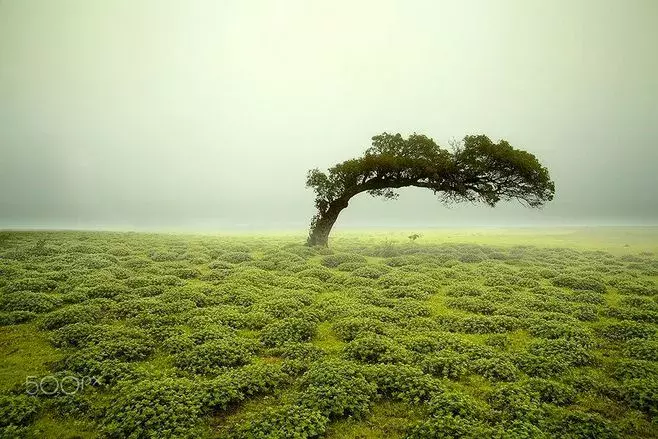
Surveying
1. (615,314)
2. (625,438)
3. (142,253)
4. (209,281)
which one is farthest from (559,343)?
(142,253)

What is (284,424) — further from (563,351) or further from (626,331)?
(626,331)

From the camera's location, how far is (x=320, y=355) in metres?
13.0

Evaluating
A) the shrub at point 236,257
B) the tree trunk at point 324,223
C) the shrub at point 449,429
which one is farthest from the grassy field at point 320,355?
the tree trunk at point 324,223

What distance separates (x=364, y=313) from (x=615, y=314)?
1227 centimetres

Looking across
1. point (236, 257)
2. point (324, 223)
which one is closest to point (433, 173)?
point (324, 223)

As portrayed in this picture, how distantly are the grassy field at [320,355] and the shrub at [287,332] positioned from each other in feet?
0.24

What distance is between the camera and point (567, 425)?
9.18m

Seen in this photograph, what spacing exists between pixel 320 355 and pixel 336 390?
2.64 metres

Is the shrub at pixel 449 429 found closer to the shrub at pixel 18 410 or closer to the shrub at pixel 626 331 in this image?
the shrub at pixel 18 410

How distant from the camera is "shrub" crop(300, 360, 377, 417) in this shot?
389 inches

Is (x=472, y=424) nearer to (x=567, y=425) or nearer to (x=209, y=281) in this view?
(x=567, y=425)

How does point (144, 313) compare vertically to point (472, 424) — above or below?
above

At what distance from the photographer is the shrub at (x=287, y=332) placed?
14111 millimetres

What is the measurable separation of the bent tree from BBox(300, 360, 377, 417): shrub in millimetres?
26558
